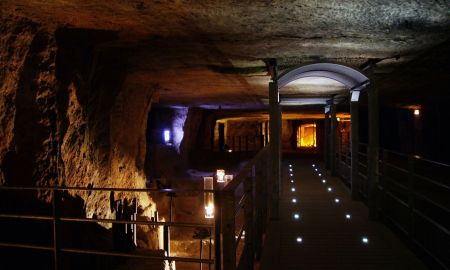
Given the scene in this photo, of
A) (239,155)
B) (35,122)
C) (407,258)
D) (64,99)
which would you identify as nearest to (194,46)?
(64,99)

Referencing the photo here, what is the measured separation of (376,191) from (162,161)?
13.1 meters

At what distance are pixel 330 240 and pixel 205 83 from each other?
20.5 ft

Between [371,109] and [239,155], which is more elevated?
[371,109]

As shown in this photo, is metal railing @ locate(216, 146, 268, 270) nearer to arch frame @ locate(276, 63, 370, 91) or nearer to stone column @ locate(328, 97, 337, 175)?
arch frame @ locate(276, 63, 370, 91)

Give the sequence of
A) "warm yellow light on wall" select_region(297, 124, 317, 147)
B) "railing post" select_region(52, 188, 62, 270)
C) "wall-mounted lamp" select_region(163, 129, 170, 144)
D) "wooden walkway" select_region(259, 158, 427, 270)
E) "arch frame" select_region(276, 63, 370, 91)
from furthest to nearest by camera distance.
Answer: "warm yellow light on wall" select_region(297, 124, 317, 147) → "wall-mounted lamp" select_region(163, 129, 170, 144) → "arch frame" select_region(276, 63, 370, 91) → "wooden walkway" select_region(259, 158, 427, 270) → "railing post" select_region(52, 188, 62, 270)

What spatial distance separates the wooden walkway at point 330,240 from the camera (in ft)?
15.6

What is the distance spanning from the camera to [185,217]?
15.8m

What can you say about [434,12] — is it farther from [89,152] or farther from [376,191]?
[89,152]

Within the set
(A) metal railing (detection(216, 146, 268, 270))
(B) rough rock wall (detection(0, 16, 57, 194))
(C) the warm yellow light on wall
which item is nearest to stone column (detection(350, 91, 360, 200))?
(A) metal railing (detection(216, 146, 268, 270))

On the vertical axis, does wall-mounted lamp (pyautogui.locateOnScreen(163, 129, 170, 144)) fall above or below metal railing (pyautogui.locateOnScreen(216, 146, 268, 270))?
above

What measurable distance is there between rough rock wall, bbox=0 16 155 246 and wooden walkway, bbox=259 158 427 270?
A: 3.45 meters

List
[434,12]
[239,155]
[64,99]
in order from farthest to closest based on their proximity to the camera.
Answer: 1. [239,155]
2. [64,99]
3. [434,12]

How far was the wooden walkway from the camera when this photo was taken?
15.6ft

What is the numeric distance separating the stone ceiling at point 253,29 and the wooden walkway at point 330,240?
2.66m
